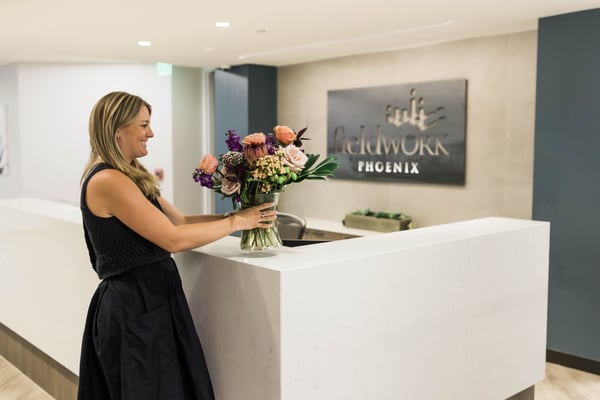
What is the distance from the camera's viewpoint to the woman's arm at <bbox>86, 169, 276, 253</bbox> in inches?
80.4

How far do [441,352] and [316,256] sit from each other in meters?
0.77

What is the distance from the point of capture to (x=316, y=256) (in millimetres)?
2211

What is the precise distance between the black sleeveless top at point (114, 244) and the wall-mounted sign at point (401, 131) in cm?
373

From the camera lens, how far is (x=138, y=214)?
204cm

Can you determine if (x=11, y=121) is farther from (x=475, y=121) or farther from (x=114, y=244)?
(x=114, y=244)

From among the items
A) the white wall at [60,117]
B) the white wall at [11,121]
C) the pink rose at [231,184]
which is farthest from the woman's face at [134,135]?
the white wall at [11,121]

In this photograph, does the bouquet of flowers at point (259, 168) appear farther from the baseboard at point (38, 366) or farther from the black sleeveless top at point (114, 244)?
the baseboard at point (38, 366)

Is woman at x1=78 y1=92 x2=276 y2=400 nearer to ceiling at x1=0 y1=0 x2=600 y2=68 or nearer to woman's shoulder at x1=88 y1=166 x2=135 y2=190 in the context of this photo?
woman's shoulder at x1=88 y1=166 x2=135 y2=190

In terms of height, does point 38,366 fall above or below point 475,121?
below

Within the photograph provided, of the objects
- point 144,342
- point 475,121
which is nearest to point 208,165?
point 144,342

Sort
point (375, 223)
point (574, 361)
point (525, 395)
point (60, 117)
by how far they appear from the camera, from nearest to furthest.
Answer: point (525, 395) → point (574, 361) → point (375, 223) → point (60, 117)

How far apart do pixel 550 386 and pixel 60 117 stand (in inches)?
250

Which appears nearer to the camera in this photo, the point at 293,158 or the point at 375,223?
the point at 293,158

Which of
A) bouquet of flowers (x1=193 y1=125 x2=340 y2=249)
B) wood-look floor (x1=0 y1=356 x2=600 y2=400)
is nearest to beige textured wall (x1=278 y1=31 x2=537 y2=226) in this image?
wood-look floor (x1=0 y1=356 x2=600 y2=400)
